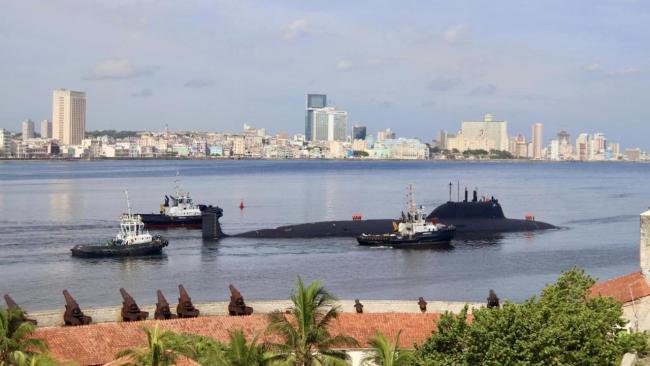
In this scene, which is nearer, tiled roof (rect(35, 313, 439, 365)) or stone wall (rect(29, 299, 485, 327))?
tiled roof (rect(35, 313, 439, 365))

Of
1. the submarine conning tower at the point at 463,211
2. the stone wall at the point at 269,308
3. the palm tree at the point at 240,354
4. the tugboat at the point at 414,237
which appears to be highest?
the palm tree at the point at 240,354

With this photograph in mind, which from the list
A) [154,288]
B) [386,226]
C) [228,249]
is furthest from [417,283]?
[386,226]

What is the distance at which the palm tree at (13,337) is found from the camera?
2161 centimetres

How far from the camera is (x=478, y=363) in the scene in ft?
64.7

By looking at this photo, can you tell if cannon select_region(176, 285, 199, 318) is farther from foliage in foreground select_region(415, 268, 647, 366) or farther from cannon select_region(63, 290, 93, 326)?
foliage in foreground select_region(415, 268, 647, 366)

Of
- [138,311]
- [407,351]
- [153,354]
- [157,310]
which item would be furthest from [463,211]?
[153,354]

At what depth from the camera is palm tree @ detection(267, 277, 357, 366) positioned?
2047 cm

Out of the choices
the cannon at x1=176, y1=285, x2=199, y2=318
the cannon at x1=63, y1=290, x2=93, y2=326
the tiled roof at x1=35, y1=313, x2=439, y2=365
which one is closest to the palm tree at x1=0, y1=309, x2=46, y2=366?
the tiled roof at x1=35, y1=313, x2=439, y2=365

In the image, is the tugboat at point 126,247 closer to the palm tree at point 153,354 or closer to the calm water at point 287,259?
the calm water at point 287,259

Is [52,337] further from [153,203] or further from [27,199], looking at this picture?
[27,199]

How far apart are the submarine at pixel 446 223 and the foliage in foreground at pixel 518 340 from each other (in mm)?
61906

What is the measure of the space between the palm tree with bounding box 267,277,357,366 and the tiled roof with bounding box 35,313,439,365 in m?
4.37

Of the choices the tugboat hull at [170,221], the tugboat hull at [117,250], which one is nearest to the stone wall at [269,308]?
the tugboat hull at [117,250]

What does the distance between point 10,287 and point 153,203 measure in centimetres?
7354
